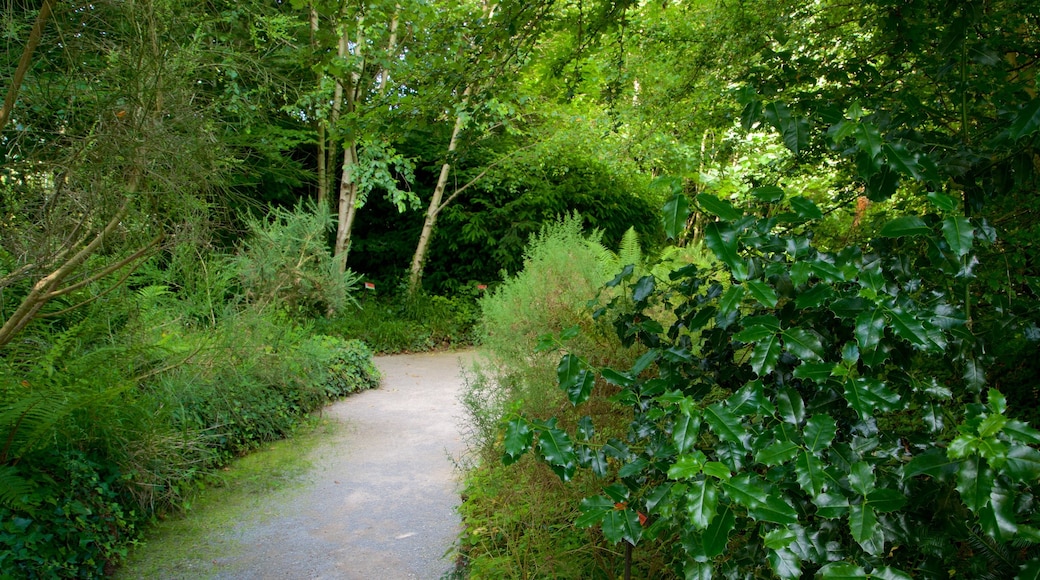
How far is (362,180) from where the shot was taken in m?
10.6

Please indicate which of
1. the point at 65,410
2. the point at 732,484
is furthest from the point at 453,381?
the point at 732,484

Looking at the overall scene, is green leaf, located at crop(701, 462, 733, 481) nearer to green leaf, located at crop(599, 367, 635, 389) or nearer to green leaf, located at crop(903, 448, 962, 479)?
green leaf, located at crop(903, 448, 962, 479)

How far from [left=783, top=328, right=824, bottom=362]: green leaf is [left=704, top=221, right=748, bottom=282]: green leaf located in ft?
0.64

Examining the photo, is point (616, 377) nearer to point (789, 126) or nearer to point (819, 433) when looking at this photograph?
point (819, 433)

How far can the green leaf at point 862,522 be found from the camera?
1406mm

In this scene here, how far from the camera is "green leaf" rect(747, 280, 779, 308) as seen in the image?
1576 mm

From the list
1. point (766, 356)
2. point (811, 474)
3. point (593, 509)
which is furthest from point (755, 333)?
point (593, 509)

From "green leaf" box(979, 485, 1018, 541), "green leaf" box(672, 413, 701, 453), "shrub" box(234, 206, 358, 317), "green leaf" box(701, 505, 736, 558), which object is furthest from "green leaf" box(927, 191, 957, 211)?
"shrub" box(234, 206, 358, 317)

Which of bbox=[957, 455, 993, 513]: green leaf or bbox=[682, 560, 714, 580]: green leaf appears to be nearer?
bbox=[957, 455, 993, 513]: green leaf

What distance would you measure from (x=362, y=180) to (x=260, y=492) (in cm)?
652

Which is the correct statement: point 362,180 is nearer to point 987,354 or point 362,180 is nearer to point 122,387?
point 122,387

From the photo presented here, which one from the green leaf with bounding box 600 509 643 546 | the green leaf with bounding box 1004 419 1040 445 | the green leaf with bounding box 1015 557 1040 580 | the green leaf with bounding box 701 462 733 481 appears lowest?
the green leaf with bounding box 600 509 643 546

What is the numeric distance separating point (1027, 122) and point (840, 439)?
0.89 metres

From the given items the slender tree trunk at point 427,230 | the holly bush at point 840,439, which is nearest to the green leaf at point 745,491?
the holly bush at point 840,439
